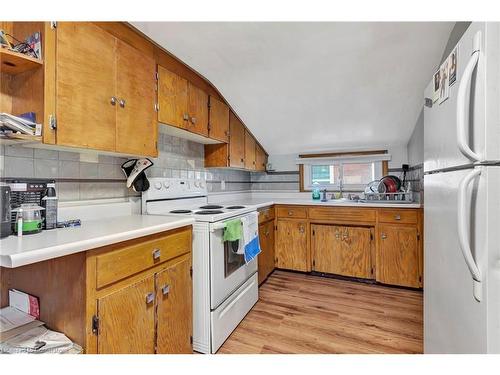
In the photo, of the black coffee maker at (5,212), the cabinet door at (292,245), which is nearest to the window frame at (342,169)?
the cabinet door at (292,245)

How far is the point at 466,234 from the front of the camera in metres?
0.81

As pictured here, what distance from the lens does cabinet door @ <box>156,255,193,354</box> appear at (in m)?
1.30

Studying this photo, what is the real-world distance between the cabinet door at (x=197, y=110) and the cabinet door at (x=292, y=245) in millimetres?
1485

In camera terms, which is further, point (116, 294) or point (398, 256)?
point (398, 256)

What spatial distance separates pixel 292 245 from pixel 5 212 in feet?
8.33

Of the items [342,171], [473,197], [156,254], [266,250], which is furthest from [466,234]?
[342,171]

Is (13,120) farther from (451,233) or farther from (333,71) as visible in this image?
(333,71)

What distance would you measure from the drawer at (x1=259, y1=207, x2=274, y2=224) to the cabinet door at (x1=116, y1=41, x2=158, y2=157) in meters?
1.31

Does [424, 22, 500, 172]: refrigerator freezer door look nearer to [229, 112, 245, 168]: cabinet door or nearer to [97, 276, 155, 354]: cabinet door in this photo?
[97, 276, 155, 354]: cabinet door

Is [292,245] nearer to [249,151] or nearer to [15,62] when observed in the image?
[249,151]

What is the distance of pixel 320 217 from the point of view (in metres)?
2.84

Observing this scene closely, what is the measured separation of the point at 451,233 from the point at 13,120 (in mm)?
1862

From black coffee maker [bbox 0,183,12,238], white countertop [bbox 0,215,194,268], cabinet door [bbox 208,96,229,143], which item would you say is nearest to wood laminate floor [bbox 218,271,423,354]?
white countertop [bbox 0,215,194,268]
